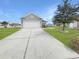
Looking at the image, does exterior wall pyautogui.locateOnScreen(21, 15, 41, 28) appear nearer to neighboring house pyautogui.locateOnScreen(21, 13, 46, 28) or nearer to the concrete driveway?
neighboring house pyautogui.locateOnScreen(21, 13, 46, 28)

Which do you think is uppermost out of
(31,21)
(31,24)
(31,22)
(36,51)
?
(31,21)

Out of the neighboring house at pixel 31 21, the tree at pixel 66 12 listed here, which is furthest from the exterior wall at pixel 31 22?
the tree at pixel 66 12

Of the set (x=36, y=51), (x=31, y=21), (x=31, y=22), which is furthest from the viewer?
(x=31, y=21)

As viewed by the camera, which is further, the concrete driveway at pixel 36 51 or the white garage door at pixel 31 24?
the white garage door at pixel 31 24

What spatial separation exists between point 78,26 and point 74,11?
16.2m

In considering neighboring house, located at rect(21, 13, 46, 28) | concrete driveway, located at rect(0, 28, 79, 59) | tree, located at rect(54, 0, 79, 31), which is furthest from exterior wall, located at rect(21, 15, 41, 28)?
concrete driveway, located at rect(0, 28, 79, 59)

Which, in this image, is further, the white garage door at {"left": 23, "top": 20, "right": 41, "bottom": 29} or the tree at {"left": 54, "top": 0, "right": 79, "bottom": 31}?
the white garage door at {"left": 23, "top": 20, "right": 41, "bottom": 29}

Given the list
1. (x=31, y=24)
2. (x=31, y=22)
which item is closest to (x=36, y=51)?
(x=31, y=24)

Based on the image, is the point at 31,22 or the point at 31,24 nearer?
the point at 31,24

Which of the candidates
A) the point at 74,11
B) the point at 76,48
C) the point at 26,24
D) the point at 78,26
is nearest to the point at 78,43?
the point at 76,48

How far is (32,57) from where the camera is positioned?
869 centimetres

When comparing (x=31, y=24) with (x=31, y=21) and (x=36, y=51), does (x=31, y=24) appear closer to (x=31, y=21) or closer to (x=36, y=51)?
(x=31, y=21)

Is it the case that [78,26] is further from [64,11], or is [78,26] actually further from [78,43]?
[78,43]

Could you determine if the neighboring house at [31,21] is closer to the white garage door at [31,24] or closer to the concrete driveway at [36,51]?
the white garage door at [31,24]
